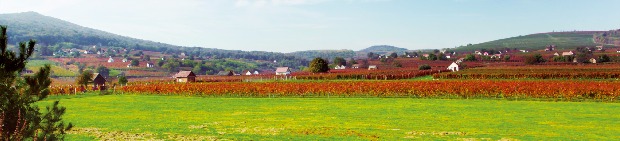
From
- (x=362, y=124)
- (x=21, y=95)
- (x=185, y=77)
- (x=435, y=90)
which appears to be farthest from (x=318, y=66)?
(x=21, y=95)

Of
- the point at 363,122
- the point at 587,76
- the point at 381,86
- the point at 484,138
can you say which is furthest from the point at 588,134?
the point at 587,76

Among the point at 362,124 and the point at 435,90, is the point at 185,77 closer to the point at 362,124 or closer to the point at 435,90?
the point at 435,90

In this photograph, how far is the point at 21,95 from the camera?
8.86 m

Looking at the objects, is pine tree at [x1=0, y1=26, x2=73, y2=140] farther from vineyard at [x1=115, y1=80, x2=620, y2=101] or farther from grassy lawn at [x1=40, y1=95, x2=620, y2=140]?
vineyard at [x1=115, y1=80, x2=620, y2=101]

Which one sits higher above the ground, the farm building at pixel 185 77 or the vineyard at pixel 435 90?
the farm building at pixel 185 77

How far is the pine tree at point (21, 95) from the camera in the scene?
332 inches

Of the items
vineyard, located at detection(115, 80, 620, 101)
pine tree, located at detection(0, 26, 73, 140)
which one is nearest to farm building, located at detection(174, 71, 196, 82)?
vineyard, located at detection(115, 80, 620, 101)

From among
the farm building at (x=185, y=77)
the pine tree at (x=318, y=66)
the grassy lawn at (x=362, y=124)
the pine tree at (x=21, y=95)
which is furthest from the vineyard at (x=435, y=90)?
the pine tree at (x=318, y=66)

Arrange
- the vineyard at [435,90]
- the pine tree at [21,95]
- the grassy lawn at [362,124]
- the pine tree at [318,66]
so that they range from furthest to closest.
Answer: the pine tree at [318,66], the vineyard at [435,90], the grassy lawn at [362,124], the pine tree at [21,95]

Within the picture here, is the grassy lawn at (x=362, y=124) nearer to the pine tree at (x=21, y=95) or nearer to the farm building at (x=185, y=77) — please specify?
the pine tree at (x=21, y=95)

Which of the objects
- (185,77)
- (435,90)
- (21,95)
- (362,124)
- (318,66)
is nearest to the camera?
(21,95)

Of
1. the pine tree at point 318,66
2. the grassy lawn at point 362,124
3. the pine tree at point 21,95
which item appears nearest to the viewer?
the pine tree at point 21,95

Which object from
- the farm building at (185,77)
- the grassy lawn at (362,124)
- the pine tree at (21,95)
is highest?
the pine tree at (21,95)

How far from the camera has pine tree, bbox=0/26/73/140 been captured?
332 inches
